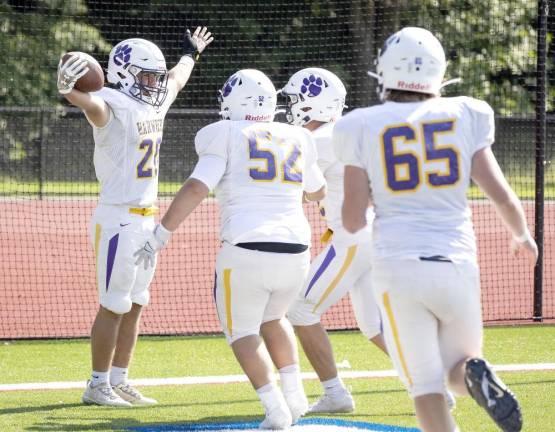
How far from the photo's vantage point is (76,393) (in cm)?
682

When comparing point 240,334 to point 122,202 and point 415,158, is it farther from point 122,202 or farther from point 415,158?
point 415,158

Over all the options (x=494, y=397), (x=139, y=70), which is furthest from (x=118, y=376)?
(x=494, y=397)

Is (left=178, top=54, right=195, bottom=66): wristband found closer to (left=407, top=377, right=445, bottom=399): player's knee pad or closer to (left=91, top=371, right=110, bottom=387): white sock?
(left=91, top=371, right=110, bottom=387): white sock

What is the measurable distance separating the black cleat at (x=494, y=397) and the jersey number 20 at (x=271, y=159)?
6.04 feet

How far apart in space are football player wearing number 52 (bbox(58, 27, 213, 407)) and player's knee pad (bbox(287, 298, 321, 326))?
37.7 inches

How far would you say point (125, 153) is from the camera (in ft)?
21.5

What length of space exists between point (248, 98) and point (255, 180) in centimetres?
50

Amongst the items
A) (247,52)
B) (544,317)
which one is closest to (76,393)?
(544,317)

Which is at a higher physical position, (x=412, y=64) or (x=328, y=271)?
(x=412, y=64)

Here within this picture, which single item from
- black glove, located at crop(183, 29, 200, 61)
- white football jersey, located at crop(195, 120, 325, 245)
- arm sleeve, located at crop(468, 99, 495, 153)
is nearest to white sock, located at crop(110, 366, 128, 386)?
white football jersey, located at crop(195, 120, 325, 245)

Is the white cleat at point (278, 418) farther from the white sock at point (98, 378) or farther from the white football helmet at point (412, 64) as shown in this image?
the white football helmet at point (412, 64)

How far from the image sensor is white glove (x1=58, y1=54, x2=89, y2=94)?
6.08 metres

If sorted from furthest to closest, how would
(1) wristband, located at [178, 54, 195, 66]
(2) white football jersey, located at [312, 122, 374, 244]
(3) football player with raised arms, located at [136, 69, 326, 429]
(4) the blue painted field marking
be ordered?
(1) wristband, located at [178, 54, 195, 66], (2) white football jersey, located at [312, 122, 374, 244], (4) the blue painted field marking, (3) football player with raised arms, located at [136, 69, 326, 429]

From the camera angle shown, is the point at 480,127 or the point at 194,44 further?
the point at 194,44
